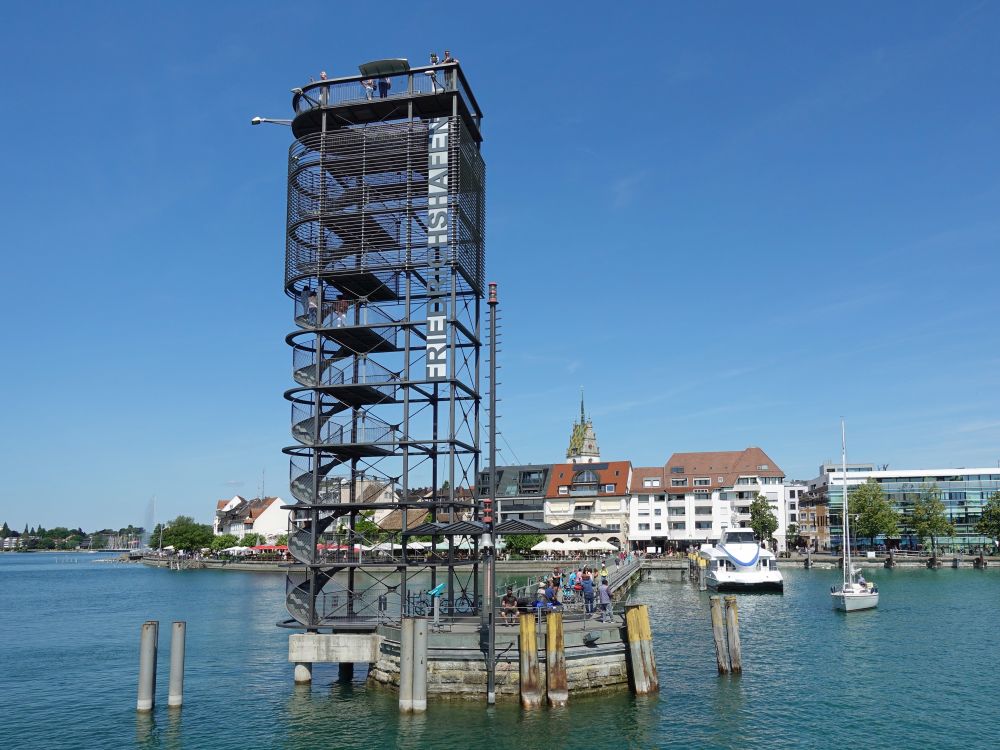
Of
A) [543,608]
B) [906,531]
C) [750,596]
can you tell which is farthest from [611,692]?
[906,531]

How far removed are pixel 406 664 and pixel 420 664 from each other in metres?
0.50

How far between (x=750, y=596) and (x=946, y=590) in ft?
60.5

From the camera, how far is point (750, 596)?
259 ft

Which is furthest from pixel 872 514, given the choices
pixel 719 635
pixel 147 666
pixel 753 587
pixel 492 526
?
pixel 147 666

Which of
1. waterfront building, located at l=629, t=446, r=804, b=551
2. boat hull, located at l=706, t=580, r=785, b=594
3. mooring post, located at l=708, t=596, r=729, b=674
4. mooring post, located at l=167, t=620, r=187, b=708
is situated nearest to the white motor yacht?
boat hull, located at l=706, t=580, r=785, b=594

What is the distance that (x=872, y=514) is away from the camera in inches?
5094

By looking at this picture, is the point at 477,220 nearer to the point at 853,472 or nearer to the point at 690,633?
the point at 690,633

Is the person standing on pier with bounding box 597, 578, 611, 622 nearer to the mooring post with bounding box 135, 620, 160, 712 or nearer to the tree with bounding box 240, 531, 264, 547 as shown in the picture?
the mooring post with bounding box 135, 620, 160, 712

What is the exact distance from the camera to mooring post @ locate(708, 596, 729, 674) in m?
36.1

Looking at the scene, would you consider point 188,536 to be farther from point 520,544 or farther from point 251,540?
point 520,544

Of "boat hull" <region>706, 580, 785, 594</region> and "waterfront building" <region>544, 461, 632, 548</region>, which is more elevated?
"waterfront building" <region>544, 461, 632, 548</region>

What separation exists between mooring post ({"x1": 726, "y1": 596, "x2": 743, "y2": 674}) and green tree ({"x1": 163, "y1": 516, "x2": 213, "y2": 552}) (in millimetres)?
156073

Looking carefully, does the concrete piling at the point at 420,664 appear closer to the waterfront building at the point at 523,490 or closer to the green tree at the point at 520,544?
the green tree at the point at 520,544

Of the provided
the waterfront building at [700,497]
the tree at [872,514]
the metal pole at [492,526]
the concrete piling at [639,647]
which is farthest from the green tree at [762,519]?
the metal pole at [492,526]
